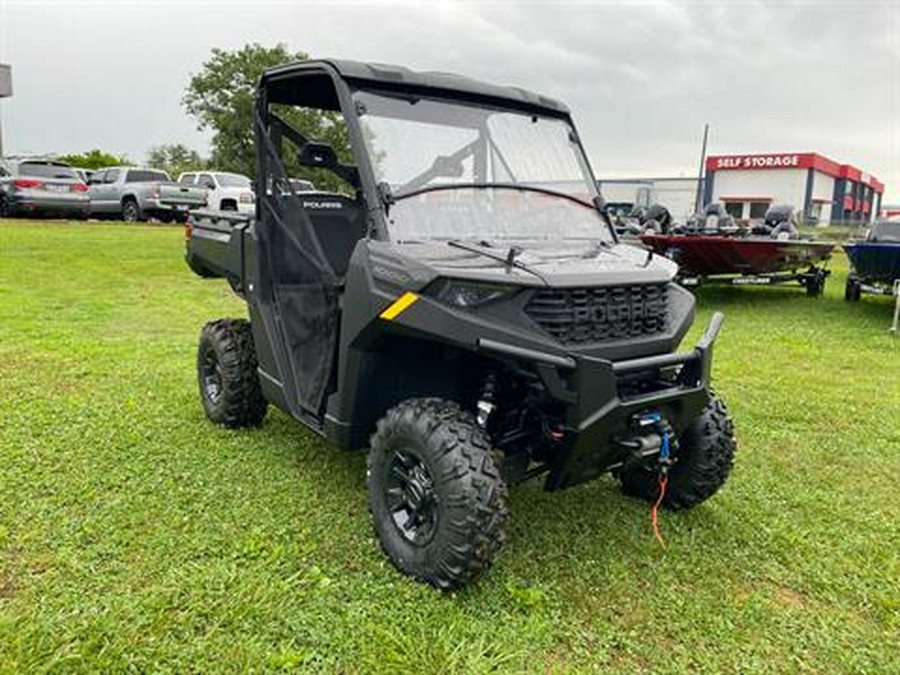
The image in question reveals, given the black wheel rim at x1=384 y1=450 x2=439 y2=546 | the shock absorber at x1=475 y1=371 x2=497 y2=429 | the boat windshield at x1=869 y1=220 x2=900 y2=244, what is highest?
the boat windshield at x1=869 y1=220 x2=900 y2=244

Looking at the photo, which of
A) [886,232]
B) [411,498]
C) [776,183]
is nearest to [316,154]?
[411,498]

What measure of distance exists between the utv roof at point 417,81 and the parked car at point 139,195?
19.2 metres

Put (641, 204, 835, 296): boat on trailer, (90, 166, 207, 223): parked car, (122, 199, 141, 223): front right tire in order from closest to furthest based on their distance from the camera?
(641, 204, 835, 296): boat on trailer < (90, 166, 207, 223): parked car < (122, 199, 141, 223): front right tire

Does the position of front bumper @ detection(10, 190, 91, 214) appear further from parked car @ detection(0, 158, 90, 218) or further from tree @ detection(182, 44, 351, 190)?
tree @ detection(182, 44, 351, 190)

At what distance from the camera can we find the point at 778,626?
276 cm

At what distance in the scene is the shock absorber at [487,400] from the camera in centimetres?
297

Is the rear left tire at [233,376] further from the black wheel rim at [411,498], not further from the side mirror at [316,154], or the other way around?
the black wheel rim at [411,498]

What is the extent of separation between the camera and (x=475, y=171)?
3.46m

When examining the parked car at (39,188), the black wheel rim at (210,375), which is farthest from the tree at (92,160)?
the black wheel rim at (210,375)

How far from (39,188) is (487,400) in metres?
19.6

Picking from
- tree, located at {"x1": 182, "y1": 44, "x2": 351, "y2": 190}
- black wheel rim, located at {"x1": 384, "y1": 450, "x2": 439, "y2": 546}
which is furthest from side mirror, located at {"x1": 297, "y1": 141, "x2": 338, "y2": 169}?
tree, located at {"x1": 182, "y1": 44, "x2": 351, "y2": 190}

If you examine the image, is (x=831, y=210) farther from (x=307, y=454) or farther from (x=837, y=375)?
(x=307, y=454)

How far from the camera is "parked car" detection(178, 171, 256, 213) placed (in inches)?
816

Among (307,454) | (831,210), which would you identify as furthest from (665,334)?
(831,210)
